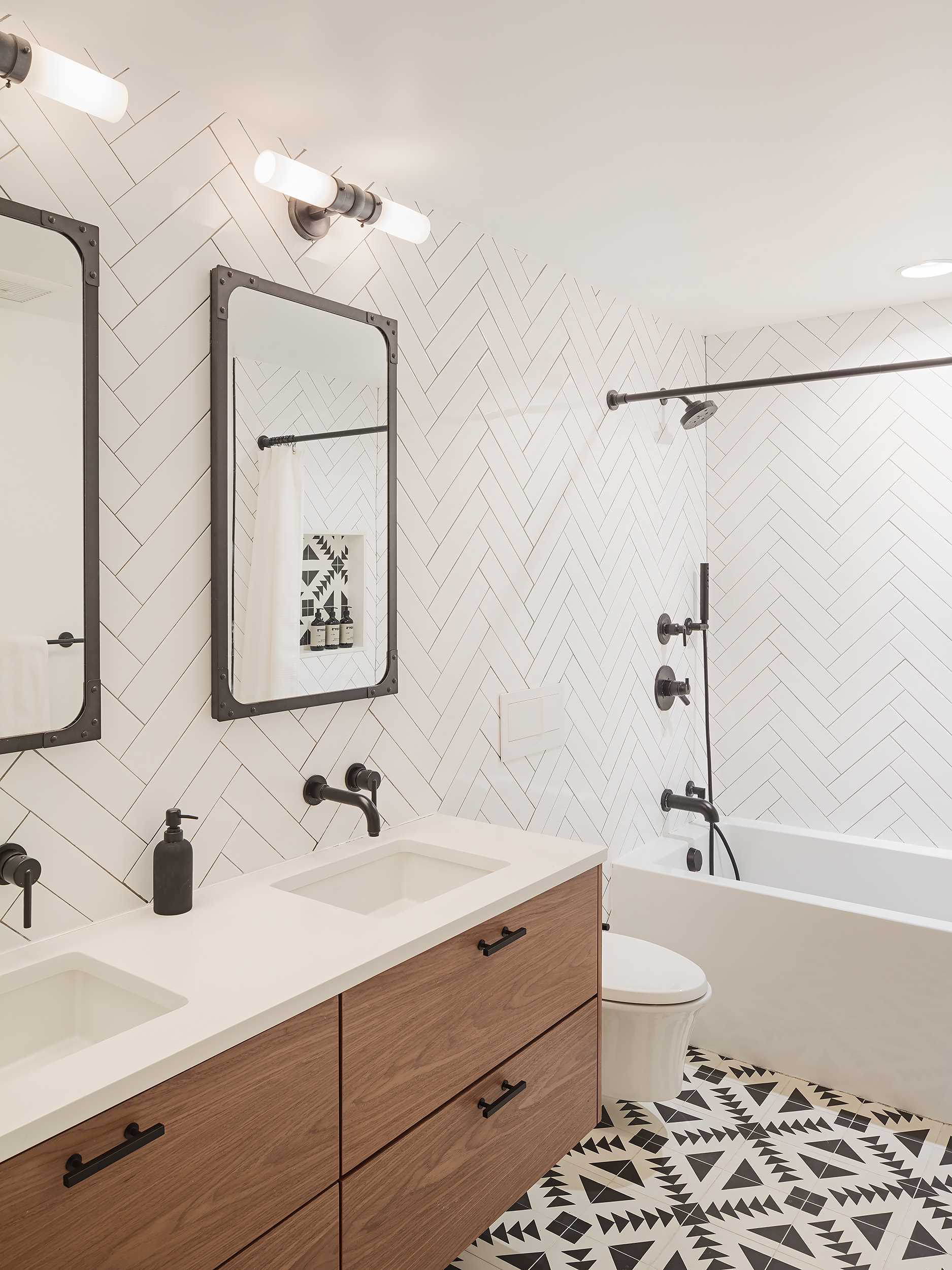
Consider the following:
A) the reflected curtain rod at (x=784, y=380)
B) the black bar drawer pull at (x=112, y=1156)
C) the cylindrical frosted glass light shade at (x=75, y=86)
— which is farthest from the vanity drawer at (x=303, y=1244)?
the reflected curtain rod at (x=784, y=380)

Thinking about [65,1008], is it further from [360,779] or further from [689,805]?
[689,805]

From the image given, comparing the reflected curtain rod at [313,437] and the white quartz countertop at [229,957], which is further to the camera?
the reflected curtain rod at [313,437]

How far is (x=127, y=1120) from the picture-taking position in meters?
1.07

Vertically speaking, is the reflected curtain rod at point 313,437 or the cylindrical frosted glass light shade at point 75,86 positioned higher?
the cylindrical frosted glass light shade at point 75,86

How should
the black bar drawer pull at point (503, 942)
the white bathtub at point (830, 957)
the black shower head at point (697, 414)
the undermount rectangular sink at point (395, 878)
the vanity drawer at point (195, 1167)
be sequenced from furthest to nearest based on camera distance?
the black shower head at point (697, 414), the white bathtub at point (830, 957), the undermount rectangular sink at point (395, 878), the black bar drawer pull at point (503, 942), the vanity drawer at point (195, 1167)

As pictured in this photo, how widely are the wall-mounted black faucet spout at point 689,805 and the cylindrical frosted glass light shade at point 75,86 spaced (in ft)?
8.99

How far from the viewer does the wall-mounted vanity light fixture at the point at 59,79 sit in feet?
4.26

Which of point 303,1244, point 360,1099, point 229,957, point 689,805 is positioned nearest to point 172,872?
point 229,957

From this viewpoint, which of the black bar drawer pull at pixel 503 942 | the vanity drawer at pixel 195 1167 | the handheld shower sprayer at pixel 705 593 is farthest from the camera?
the handheld shower sprayer at pixel 705 593

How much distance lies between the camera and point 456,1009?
1588 mm

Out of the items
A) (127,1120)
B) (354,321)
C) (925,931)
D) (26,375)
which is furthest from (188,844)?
(925,931)

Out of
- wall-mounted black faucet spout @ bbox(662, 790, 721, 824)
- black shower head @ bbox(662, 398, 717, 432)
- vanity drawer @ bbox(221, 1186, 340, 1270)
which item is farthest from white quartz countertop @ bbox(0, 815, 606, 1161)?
black shower head @ bbox(662, 398, 717, 432)

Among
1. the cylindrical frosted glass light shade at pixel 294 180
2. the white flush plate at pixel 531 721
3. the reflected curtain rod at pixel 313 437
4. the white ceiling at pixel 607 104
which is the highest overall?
the white ceiling at pixel 607 104

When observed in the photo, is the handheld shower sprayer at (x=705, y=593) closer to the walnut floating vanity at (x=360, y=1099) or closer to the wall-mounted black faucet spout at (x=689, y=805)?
the wall-mounted black faucet spout at (x=689, y=805)
